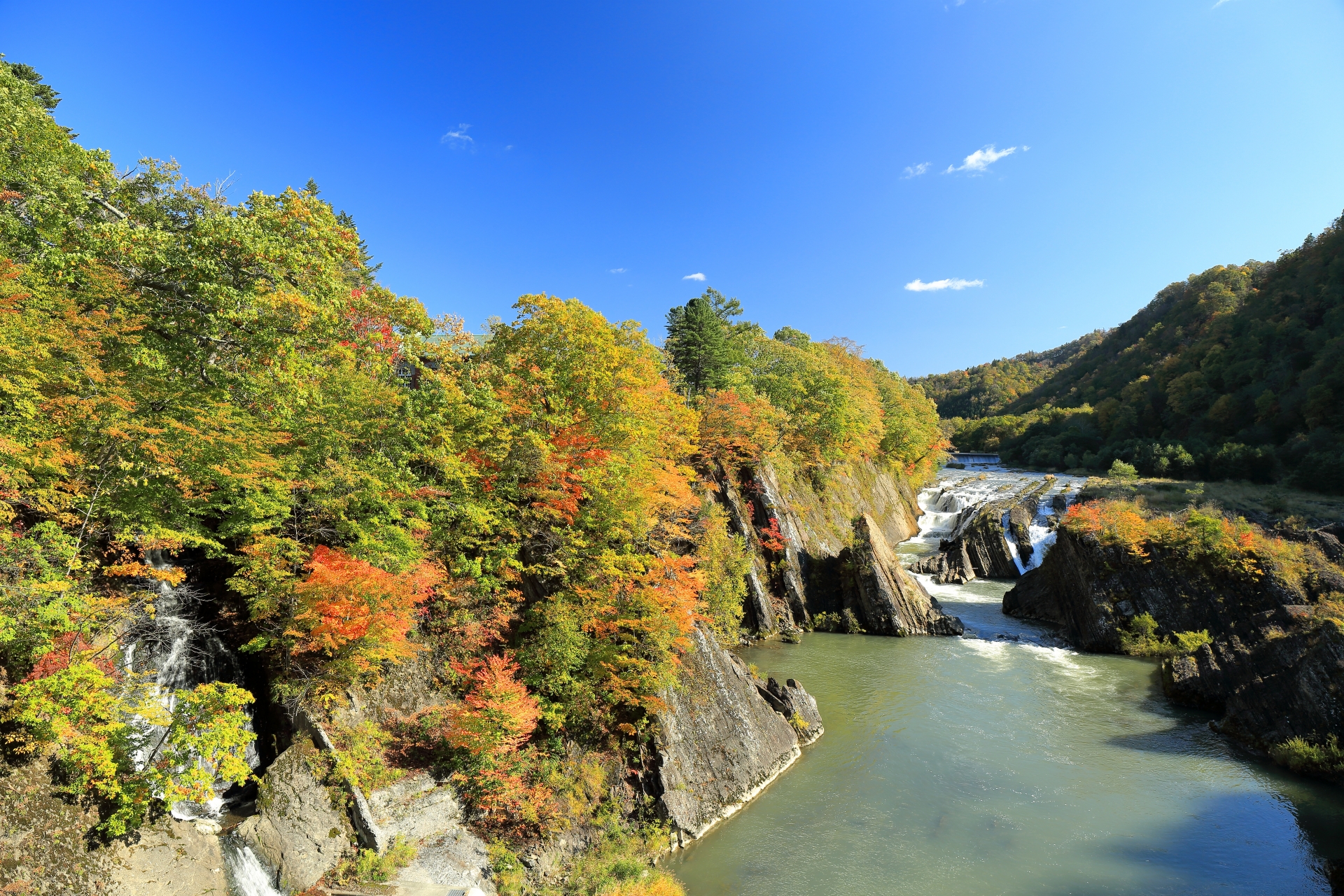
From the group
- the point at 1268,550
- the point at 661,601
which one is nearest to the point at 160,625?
the point at 661,601

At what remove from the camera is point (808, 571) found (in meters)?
32.4

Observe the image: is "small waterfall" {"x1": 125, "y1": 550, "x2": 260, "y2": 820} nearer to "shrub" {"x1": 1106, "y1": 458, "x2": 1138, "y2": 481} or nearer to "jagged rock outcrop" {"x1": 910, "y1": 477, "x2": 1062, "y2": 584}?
"jagged rock outcrop" {"x1": 910, "y1": 477, "x2": 1062, "y2": 584}

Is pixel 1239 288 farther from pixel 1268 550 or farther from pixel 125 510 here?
pixel 125 510

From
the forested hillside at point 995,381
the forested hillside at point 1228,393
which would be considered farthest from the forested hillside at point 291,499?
the forested hillside at point 995,381

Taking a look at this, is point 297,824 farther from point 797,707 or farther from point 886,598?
point 886,598

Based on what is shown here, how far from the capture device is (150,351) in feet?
38.0

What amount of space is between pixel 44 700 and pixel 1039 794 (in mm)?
22477

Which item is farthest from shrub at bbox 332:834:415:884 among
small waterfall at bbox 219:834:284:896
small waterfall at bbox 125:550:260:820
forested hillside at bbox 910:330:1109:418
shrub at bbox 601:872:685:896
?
forested hillside at bbox 910:330:1109:418

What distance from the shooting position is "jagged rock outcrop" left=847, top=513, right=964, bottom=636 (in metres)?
29.1

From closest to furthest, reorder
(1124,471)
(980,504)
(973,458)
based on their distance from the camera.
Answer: (980,504)
(1124,471)
(973,458)

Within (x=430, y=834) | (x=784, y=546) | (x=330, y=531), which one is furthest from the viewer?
(x=784, y=546)

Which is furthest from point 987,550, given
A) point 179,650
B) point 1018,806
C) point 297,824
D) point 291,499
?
point 179,650

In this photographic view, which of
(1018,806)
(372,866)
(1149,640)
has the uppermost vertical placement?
(372,866)

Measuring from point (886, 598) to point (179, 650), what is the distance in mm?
28878
